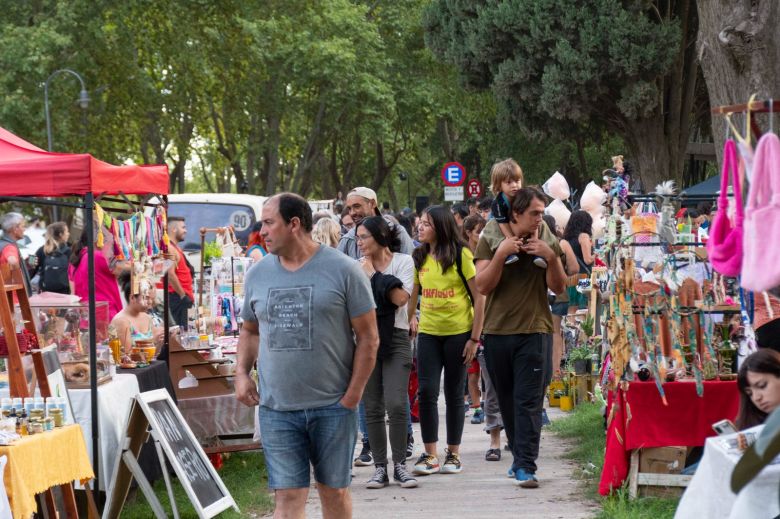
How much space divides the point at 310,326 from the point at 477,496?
295 cm

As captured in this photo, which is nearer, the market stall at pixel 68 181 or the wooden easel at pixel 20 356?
the wooden easel at pixel 20 356

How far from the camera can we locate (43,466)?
6.21 metres

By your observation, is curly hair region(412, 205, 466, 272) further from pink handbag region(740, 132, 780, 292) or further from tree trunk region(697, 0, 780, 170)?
tree trunk region(697, 0, 780, 170)

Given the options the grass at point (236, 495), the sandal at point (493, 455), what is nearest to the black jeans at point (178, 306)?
the grass at point (236, 495)

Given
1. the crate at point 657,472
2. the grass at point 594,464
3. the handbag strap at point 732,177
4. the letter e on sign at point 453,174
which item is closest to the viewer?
the handbag strap at point 732,177

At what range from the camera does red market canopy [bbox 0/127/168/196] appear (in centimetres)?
691

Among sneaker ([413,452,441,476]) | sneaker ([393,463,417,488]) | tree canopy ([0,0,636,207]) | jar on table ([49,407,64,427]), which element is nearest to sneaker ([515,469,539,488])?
sneaker ([393,463,417,488])

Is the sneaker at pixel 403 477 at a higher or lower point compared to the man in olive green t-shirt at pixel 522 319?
lower

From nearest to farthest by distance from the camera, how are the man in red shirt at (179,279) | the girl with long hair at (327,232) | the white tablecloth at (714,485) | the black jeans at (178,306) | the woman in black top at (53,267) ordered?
the white tablecloth at (714,485) < the girl with long hair at (327,232) < the man in red shirt at (179,279) < the black jeans at (178,306) < the woman in black top at (53,267)

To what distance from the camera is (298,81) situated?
34812 millimetres

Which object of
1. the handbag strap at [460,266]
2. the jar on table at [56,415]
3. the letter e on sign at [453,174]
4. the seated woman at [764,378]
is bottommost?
the jar on table at [56,415]

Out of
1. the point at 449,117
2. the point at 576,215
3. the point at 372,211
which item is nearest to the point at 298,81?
the point at 449,117

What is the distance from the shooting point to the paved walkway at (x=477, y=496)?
25.3 feet

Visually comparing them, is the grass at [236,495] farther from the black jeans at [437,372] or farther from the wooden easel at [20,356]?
the black jeans at [437,372]
